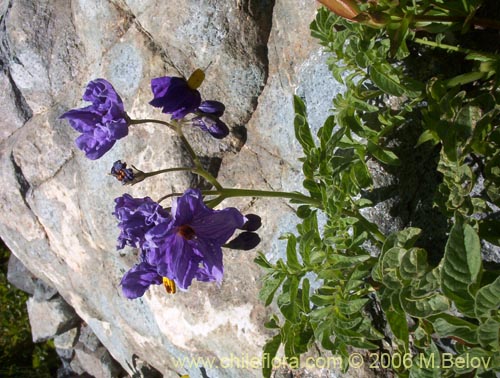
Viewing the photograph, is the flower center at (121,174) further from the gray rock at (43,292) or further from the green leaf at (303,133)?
the gray rock at (43,292)

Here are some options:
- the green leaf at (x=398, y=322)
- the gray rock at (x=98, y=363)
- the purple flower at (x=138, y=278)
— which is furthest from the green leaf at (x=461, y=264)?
the gray rock at (x=98, y=363)

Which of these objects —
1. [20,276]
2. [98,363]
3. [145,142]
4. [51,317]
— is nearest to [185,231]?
[145,142]

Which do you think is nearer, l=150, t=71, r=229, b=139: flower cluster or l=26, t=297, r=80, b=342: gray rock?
l=150, t=71, r=229, b=139: flower cluster

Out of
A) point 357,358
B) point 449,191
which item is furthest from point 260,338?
point 449,191

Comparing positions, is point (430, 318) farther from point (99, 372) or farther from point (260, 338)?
point (99, 372)

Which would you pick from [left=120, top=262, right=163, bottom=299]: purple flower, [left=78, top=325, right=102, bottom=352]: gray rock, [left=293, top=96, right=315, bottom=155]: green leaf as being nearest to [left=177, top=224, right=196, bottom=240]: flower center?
[left=120, top=262, right=163, bottom=299]: purple flower

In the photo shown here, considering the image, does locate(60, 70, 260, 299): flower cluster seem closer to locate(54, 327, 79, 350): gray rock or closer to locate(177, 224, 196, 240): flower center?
locate(177, 224, 196, 240): flower center
